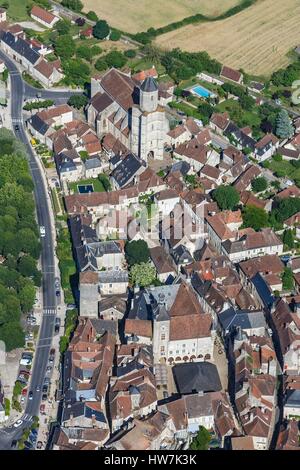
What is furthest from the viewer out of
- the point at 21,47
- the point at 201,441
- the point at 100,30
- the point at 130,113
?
the point at 100,30

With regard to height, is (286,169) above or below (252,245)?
below

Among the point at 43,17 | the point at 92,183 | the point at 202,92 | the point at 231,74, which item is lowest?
the point at 202,92

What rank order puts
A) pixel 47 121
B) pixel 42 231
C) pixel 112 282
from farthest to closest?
pixel 47 121
pixel 42 231
pixel 112 282

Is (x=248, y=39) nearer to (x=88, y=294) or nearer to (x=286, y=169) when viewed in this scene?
(x=286, y=169)

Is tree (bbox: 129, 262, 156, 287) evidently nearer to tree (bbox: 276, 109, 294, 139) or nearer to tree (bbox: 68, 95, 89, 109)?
tree (bbox: 276, 109, 294, 139)

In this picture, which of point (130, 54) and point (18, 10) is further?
point (18, 10)

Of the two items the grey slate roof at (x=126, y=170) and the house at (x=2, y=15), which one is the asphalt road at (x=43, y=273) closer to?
the grey slate roof at (x=126, y=170)

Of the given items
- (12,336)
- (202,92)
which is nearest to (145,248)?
(12,336)
